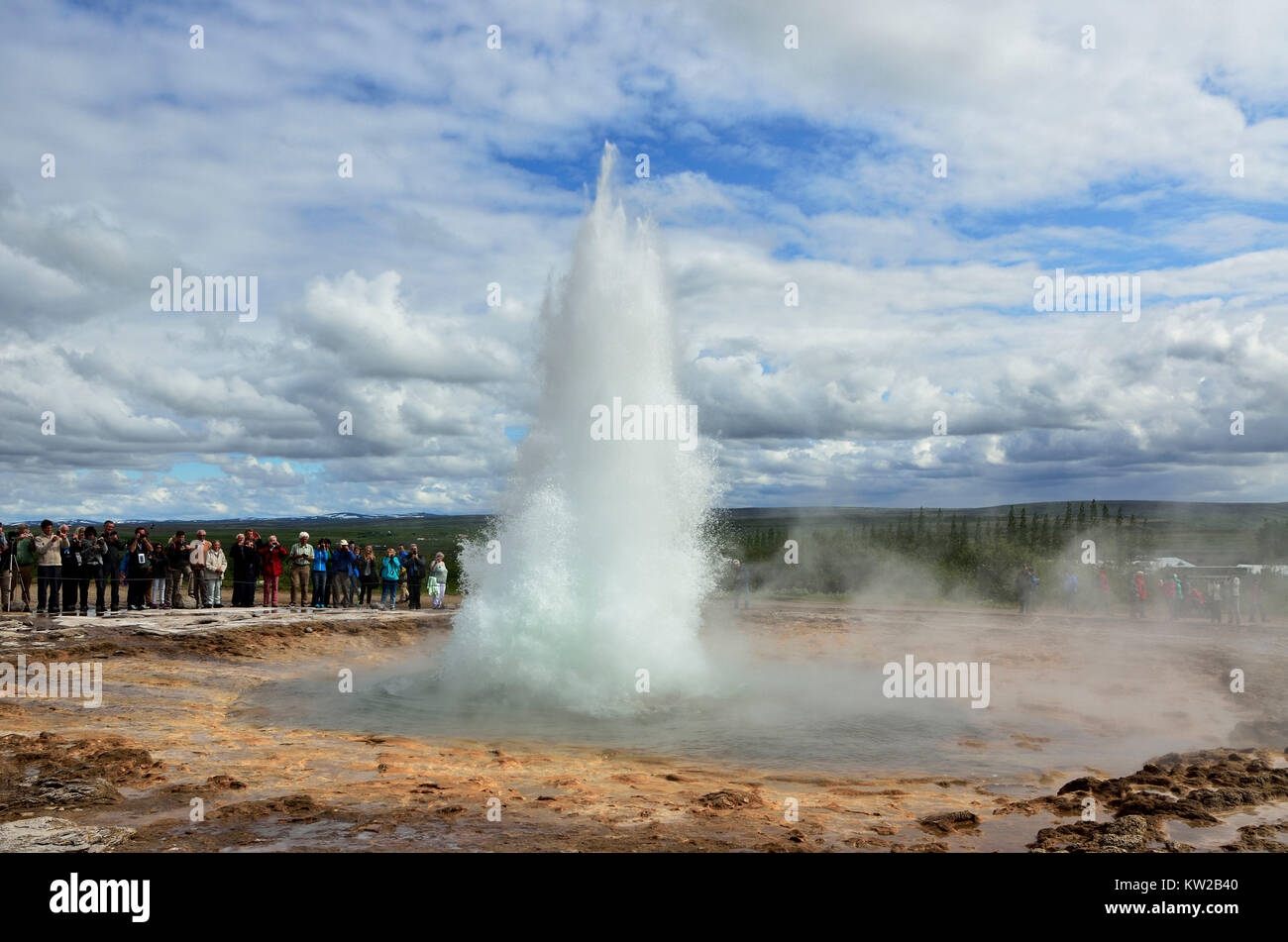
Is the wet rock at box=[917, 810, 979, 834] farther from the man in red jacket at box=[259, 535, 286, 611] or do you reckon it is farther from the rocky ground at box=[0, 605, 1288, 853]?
the man in red jacket at box=[259, 535, 286, 611]

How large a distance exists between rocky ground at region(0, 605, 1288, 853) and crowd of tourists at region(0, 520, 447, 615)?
6793mm

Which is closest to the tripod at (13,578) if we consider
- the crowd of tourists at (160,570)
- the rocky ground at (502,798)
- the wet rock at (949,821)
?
the crowd of tourists at (160,570)

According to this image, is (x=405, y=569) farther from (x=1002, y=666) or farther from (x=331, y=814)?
(x=331, y=814)

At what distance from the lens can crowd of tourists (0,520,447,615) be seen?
1446 cm

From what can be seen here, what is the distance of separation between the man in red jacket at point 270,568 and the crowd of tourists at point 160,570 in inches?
0.8

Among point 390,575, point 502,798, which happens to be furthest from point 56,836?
point 390,575

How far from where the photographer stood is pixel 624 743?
849 centimetres

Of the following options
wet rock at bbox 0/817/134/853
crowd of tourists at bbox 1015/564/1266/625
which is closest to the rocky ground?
Answer: wet rock at bbox 0/817/134/853

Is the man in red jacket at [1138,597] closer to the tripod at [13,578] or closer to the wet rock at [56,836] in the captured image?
the wet rock at [56,836]

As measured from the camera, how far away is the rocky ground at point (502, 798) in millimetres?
4992

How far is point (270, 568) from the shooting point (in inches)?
662
